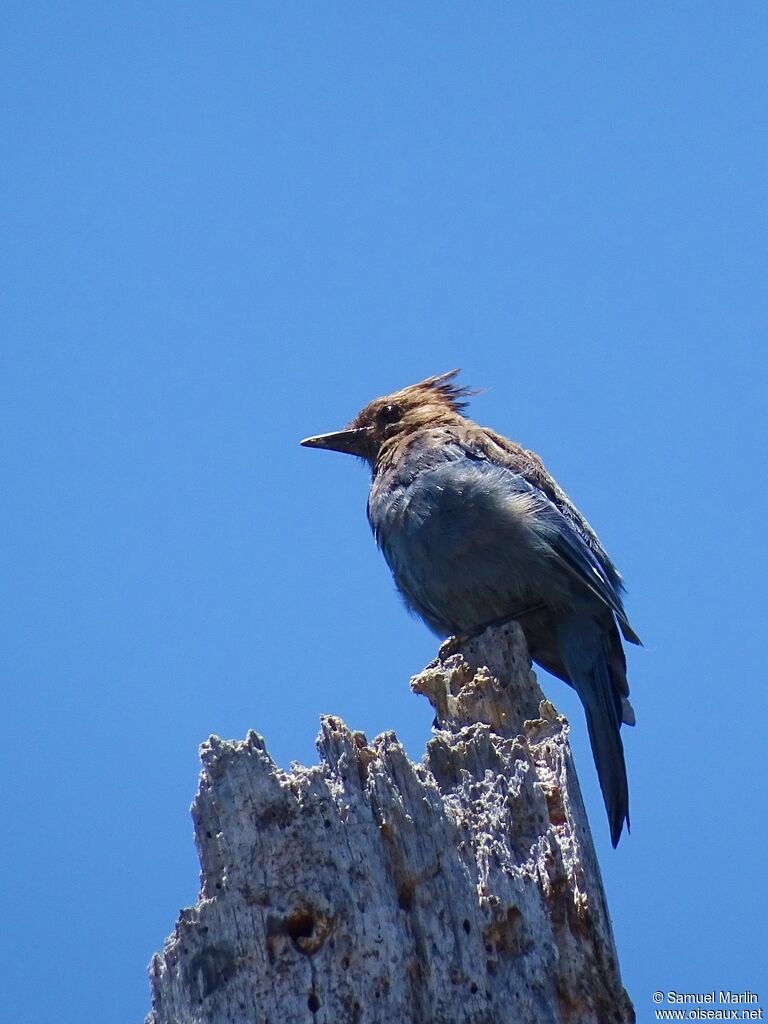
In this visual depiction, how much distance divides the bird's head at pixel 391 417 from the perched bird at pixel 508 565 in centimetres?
89

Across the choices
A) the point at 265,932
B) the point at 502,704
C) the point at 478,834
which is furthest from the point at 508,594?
the point at 265,932

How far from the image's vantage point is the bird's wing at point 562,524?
7344 mm

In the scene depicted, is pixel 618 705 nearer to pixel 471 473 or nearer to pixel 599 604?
pixel 599 604

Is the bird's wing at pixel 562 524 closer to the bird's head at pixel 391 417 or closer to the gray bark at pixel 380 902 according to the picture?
the bird's head at pixel 391 417

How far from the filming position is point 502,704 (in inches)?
224

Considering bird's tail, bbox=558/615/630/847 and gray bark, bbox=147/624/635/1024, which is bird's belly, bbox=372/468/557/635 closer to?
bird's tail, bbox=558/615/630/847

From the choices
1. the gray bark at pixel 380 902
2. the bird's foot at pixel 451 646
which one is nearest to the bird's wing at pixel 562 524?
the bird's foot at pixel 451 646

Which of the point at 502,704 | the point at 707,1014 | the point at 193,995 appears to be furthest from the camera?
the point at 707,1014

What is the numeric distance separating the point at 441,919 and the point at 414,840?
0.27m

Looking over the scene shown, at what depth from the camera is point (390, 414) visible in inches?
346

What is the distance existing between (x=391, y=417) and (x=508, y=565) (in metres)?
1.86

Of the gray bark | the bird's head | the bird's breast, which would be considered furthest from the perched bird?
the gray bark

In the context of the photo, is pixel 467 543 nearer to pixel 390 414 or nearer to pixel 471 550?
pixel 471 550

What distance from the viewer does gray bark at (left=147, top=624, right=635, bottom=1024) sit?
399cm
